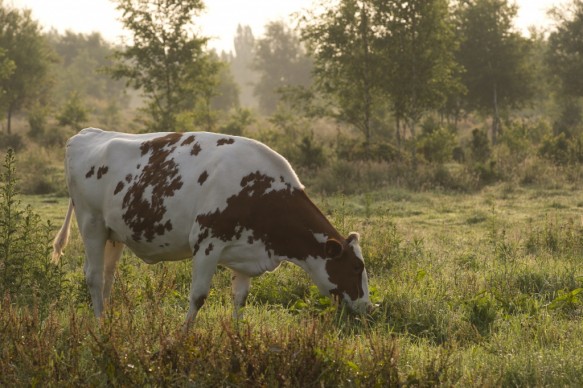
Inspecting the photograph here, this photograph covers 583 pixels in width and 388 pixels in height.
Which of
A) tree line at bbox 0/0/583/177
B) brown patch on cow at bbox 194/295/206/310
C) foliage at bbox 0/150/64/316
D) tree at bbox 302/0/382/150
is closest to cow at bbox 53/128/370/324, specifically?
brown patch on cow at bbox 194/295/206/310

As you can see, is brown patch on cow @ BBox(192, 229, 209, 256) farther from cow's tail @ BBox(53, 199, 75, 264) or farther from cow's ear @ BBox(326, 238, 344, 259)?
cow's tail @ BBox(53, 199, 75, 264)

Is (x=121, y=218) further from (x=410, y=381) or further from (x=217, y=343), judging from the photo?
(x=410, y=381)

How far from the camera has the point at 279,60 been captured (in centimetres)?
7538

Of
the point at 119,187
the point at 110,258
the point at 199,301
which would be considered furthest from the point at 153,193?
the point at 110,258

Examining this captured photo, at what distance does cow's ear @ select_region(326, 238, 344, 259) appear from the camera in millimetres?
5051

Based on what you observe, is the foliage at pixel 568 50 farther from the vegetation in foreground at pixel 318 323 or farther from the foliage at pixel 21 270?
the foliage at pixel 21 270

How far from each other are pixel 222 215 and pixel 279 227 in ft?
1.60

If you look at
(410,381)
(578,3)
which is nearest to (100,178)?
(410,381)

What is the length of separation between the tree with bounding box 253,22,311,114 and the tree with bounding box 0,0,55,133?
39495 mm

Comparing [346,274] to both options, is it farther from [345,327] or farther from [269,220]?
[269,220]

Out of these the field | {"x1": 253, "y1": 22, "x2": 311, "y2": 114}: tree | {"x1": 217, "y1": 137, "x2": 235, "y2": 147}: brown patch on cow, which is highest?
{"x1": 253, "y1": 22, "x2": 311, "y2": 114}: tree

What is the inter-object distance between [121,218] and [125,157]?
2.06ft

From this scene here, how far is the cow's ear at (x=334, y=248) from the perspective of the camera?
199 inches

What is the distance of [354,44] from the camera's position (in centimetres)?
2300
